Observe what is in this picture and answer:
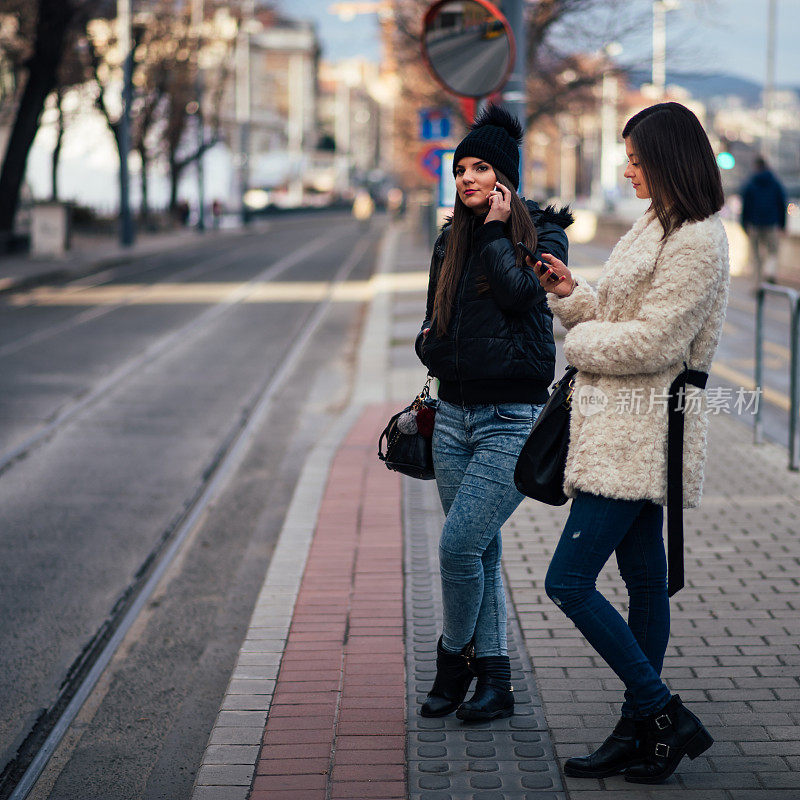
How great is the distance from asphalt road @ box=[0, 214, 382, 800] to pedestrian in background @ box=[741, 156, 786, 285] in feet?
19.3

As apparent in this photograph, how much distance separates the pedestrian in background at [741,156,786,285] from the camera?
55.9ft

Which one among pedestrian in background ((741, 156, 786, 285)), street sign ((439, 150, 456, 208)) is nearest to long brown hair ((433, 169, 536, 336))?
street sign ((439, 150, 456, 208))

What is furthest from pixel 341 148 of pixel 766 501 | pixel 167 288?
pixel 766 501

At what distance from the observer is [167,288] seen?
2384 cm

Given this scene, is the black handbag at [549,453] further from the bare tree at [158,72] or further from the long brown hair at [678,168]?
the bare tree at [158,72]

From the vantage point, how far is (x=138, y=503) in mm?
7430

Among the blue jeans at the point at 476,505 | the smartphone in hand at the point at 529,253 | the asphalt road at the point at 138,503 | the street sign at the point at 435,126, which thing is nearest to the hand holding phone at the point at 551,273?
the smartphone in hand at the point at 529,253

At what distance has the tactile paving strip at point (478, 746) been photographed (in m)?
3.34

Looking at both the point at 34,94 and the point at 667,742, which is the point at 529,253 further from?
the point at 34,94

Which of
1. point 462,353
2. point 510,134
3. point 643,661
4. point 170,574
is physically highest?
point 510,134

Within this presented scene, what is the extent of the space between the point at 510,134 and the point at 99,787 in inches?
93.8

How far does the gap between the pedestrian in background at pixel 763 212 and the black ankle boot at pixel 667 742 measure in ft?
48.3

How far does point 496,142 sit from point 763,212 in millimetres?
14446

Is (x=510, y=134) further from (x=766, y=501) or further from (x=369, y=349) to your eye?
(x=369, y=349)
